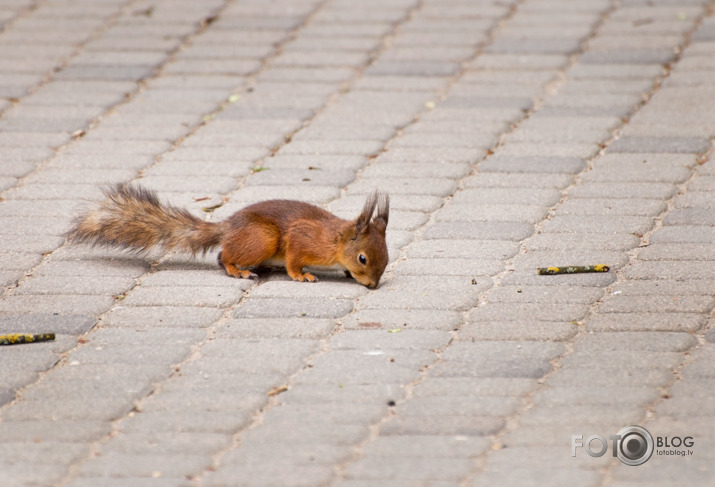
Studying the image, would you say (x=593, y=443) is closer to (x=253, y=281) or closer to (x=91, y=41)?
Answer: (x=253, y=281)

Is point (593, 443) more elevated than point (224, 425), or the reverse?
point (224, 425)

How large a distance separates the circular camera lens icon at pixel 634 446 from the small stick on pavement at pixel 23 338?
2707 mm

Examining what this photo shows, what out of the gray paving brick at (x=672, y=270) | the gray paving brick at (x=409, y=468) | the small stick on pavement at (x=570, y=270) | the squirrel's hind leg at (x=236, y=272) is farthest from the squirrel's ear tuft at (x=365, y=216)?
the gray paving brick at (x=409, y=468)

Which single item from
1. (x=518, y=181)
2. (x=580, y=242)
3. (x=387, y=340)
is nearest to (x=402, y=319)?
(x=387, y=340)

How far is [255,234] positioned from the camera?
6191 millimetres

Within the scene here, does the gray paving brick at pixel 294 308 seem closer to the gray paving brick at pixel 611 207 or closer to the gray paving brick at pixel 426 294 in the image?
the gray paving brick at pixel 426 294

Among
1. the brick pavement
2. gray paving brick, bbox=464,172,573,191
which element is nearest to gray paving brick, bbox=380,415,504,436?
the brick pavement

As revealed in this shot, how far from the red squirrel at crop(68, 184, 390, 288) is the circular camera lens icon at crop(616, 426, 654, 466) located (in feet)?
6.59

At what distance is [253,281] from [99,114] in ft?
11.3

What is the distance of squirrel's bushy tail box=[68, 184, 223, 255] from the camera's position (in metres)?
6.34

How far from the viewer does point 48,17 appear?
38.4ft

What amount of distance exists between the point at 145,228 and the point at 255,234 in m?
0.66

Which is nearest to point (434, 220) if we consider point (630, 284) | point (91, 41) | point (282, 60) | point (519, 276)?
point (519, 276)

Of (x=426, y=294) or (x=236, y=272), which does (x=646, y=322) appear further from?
(x=236, y=272)
